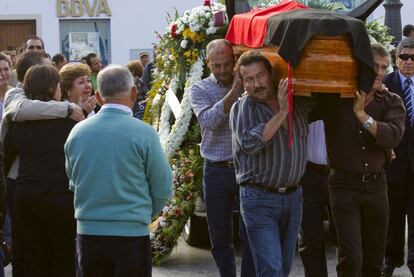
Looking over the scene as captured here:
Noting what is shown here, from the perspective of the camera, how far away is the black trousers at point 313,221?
7.74 m

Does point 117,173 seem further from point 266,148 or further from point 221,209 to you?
point 221,209

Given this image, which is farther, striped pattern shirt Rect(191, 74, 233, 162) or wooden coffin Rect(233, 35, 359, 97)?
striped pattern shirt Rect(191, 74, 233, 162)

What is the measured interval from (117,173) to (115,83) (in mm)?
516

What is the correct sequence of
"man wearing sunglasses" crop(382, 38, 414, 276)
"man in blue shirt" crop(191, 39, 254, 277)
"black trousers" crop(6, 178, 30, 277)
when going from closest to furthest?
"black trousers" crop(6, 178, 30, 277) → "man in blue shirt" crop(191, 39, 254, 277) → "man wearing sunglasses" crop(382, 38, 414, 276)

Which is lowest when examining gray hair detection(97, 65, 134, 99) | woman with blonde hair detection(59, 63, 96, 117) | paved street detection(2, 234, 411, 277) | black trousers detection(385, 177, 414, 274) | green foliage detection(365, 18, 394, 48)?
paved street detection(2, 234, 411, 277)

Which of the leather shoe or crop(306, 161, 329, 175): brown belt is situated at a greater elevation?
crop(306, 161, 329, 175): brown belt

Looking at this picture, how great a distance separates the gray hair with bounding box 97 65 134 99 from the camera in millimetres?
5785

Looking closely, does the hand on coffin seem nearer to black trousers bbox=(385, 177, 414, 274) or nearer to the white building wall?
black trousers bbox=(385, 177, 414, 274)

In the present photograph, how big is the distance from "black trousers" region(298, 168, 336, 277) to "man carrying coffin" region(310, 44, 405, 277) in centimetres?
42

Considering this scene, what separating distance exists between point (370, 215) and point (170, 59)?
324 centimetres

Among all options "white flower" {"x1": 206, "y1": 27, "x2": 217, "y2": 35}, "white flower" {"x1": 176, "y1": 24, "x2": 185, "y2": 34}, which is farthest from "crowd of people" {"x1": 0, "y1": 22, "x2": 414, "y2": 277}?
"white flower" {"x1": 176, "y1": 24, "x2": 185, "y2": 34}

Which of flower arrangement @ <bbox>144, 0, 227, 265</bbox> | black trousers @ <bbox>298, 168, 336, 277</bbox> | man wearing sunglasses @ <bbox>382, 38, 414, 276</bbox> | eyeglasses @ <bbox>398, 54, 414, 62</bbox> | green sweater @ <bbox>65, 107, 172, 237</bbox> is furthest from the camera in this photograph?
flower arrangement @ <bbox>144, 0, 227, 265</bbox>

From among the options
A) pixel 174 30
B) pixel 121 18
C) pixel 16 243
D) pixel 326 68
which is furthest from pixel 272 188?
pixel 121 18

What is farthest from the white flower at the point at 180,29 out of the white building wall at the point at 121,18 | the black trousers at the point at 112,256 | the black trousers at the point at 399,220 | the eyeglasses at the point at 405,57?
the white building wall at the point at 121,18
